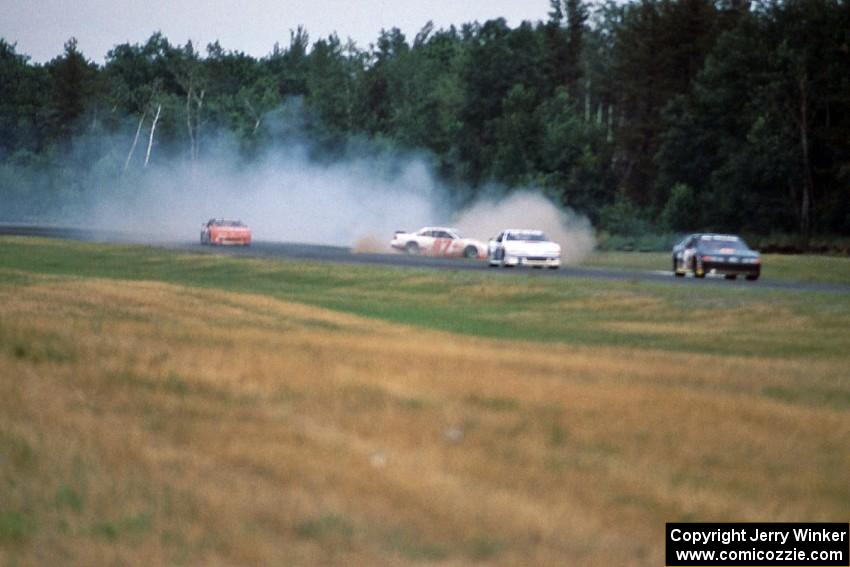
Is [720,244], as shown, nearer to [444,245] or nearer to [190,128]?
[444,245]

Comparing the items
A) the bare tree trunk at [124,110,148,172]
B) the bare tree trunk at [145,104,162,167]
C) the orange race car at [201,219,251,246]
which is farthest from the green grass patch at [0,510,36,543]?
the bare tree trunk at [124,110,148,172]

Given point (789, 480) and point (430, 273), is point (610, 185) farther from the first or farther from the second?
point (789, 480)

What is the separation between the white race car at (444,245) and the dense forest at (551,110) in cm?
2475

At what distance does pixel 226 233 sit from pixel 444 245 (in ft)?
44.8

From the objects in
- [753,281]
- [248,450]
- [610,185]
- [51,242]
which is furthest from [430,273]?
[610,185]

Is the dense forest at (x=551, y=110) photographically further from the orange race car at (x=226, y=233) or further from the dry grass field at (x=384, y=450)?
the dry grass field at (x=384, y=450)

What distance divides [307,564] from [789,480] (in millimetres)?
4509

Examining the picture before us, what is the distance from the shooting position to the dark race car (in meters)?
44.3

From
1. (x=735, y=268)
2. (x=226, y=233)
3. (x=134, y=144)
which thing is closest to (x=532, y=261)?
(x=735, y=268)

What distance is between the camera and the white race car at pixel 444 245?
210 ft

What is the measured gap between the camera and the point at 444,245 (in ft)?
211

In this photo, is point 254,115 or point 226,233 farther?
point 254,115

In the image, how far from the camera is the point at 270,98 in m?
133

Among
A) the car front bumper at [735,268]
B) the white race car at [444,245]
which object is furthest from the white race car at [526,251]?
the white race car at [444,245]
